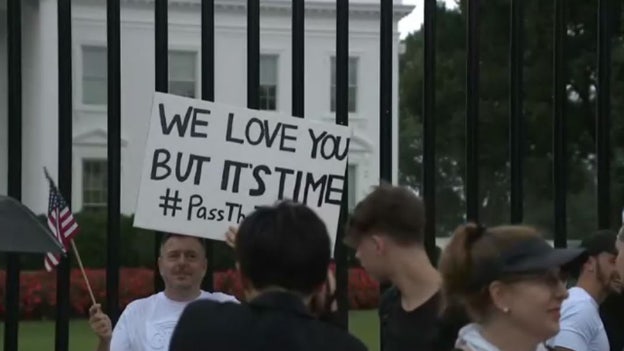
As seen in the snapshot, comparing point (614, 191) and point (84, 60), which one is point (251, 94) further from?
point (84, 60)

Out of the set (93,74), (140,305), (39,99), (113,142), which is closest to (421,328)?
(140,305)

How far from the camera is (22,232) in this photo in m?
4.62

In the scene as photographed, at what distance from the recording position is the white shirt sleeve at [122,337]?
5117mm

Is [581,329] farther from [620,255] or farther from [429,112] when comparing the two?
[429,112]

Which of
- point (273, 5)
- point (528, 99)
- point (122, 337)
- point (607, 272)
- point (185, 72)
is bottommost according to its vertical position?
point (122, 337)

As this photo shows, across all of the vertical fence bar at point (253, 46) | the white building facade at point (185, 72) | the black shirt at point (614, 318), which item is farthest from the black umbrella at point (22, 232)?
the white building facade at point (185, 72)

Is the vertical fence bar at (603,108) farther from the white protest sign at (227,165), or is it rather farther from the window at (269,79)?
the window at (269,79)

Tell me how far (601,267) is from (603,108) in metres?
0.84

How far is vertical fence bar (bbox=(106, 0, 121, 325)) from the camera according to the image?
17.4 feet

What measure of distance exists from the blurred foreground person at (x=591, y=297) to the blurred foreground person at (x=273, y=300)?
7.05 ft

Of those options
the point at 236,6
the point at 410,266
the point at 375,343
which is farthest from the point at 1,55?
the point at 410,266

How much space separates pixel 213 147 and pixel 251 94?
1.60ft

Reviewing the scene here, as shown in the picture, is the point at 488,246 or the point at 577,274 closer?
the point at 488,246

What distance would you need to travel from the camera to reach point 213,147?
201 inches
